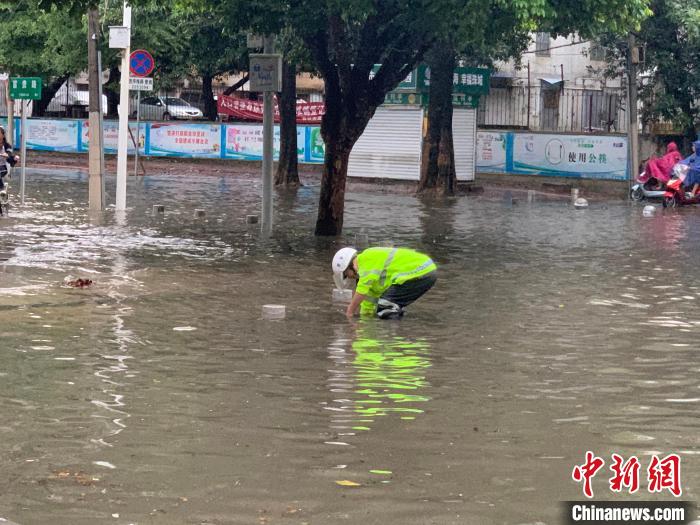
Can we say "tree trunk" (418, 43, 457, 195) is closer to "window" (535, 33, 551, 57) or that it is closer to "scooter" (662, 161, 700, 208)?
"scooter" (662, 161, 700, 208)

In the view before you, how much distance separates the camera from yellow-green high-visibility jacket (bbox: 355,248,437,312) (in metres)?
12.5

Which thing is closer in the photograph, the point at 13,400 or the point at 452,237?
the point at 13,400

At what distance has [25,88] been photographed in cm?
2527

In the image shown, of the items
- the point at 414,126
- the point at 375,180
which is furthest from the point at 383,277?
the point at 375,180

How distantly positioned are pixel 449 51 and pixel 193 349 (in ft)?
76.2

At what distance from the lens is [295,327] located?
12.3 m

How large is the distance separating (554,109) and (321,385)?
39.5m

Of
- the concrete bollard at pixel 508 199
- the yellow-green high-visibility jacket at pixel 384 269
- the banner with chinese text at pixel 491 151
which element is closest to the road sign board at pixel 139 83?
the concrete bollard at pixel 508 199

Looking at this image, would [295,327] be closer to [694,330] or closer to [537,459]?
[694,330]

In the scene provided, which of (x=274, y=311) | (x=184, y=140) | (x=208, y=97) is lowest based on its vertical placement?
(x=274, y=311)

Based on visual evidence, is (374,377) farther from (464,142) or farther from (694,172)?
(464,142)

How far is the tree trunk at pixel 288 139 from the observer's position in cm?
3622

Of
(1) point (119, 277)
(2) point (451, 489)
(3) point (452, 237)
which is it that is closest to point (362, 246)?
(3) point (452, 237)

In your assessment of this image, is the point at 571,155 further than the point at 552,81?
No
